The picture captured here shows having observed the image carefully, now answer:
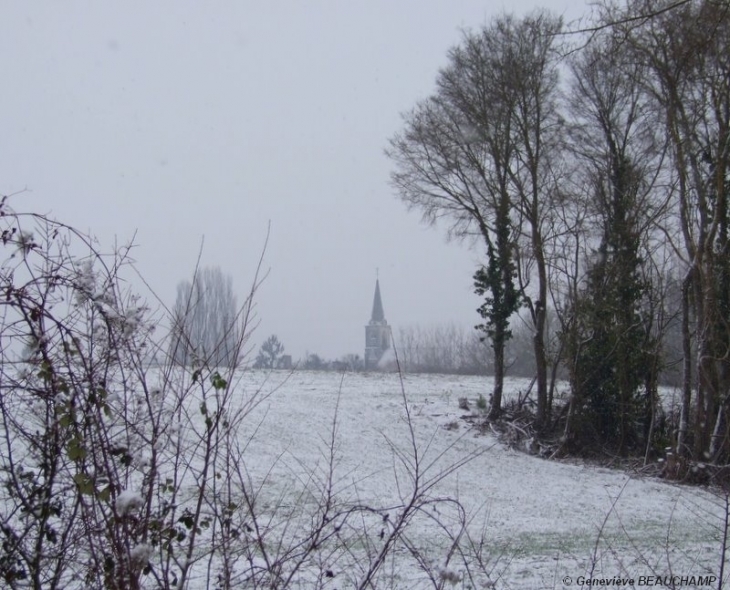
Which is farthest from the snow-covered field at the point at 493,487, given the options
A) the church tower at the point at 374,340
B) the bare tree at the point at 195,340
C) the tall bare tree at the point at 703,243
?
the church tower at the point at 374,340

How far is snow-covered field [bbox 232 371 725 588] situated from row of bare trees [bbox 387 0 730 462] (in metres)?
2.13

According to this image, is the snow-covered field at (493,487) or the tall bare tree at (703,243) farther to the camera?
the tall bare tree at (703,243)

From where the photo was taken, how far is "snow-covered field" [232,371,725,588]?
6.66m

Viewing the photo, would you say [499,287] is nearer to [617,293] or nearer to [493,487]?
[617,293]

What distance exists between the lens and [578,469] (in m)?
16.1

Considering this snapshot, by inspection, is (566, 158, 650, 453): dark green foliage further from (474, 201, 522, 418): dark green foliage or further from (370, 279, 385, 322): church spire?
(370, 279, 385, 322): church spire

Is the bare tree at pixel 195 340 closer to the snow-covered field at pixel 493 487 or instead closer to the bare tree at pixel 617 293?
the snow-covered field at pixel 493 487

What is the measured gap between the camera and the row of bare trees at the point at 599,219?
591 inches

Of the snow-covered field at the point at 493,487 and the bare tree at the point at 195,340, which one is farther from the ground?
the bare tree at the point at 195,340

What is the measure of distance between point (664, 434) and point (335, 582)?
13137 mm

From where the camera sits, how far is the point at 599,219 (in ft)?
61.5

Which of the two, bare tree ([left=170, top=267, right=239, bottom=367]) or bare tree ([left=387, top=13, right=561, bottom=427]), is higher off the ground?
bare tree ([left=387, top=13, right=561, bottom=427])

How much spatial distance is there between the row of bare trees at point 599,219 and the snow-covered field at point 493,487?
6.97 ft

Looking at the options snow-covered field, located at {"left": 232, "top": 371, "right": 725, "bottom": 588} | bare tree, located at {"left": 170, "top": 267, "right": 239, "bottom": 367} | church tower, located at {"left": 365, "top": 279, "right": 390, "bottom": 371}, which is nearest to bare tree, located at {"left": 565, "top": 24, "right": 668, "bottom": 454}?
snow-covered field, located at {"left": 232, "top": 371, "right": 725, "bottom": 588}
